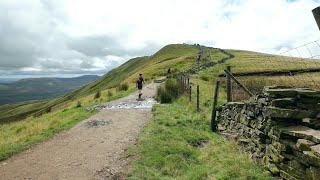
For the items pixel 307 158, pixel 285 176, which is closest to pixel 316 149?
pixel 307 158

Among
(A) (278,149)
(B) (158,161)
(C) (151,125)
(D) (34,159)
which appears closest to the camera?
(A) (278,149)

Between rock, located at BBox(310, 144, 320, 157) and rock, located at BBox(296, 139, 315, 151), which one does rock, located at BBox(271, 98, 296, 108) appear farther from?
rock, located at BBox(310, 144, 320, 157)

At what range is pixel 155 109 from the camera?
26.6 metres

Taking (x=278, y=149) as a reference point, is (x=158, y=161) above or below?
below

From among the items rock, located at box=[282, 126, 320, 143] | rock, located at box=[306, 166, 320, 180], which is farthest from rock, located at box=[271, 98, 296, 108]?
rock, located at box=[306, 166, 320, 180]

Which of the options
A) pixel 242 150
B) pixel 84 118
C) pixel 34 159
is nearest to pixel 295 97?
pixel 242 150

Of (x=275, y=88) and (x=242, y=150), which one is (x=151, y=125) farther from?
(x=275, y=88)

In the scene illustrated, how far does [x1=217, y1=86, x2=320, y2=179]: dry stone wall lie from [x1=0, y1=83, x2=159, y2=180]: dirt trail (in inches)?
182

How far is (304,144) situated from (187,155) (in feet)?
18.8

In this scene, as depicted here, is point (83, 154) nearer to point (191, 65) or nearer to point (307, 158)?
point (307, 158)

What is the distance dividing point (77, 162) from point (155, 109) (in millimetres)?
12742

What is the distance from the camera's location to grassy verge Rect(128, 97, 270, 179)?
1196 cm

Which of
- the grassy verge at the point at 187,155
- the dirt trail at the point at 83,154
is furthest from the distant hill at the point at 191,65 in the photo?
the dirt trail at the point at 83,154

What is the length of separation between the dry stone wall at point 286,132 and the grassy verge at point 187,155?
1.97 ft
